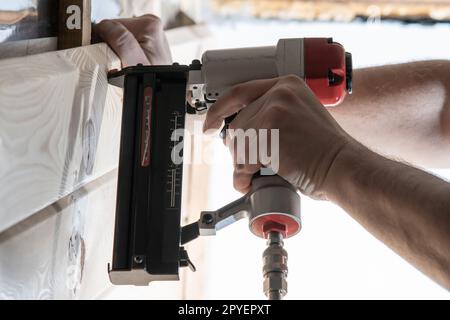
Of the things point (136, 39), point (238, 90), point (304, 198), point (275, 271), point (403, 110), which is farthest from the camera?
point (304, 198)

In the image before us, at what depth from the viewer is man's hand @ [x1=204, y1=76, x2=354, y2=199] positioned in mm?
801

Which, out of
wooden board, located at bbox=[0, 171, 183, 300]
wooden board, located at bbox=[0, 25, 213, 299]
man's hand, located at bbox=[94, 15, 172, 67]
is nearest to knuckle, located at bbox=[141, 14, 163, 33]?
man's hand, located at bbox=[94, 15, 172, 67]

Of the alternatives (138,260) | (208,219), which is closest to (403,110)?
(208,219)

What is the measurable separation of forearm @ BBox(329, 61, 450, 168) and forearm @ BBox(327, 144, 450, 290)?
587 mm

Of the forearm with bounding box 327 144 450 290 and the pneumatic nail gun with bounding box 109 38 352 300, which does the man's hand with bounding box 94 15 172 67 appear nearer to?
the pneumatic nail gun with bounding box 109 38 352 300

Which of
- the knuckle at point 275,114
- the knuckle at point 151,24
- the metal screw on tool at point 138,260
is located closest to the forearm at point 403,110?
the knuckle at point 151,24

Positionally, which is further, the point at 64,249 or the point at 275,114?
the point at 64,249

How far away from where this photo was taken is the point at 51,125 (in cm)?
82

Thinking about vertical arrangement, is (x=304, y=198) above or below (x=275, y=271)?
above

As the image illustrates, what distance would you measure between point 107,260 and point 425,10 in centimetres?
194

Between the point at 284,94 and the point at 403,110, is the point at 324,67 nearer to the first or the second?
the point at 284,94

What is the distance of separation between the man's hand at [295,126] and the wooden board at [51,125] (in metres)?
0.24

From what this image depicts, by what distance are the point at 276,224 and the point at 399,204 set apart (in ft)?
0.72
